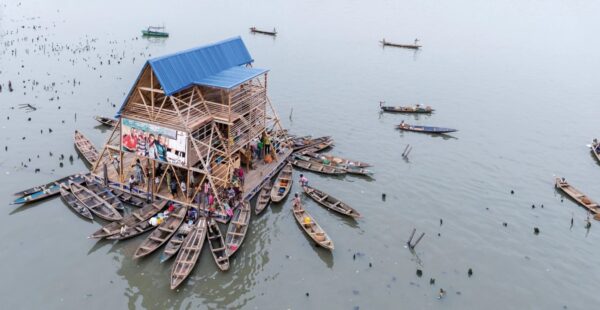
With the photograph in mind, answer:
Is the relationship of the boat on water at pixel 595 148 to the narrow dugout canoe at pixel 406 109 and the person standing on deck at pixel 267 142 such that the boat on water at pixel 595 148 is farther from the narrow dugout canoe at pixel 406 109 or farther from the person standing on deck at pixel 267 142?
the person standing on deck at pixel 267 142

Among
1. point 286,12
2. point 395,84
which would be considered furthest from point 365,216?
point 286,12

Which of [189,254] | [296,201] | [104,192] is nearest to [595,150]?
[296,201]

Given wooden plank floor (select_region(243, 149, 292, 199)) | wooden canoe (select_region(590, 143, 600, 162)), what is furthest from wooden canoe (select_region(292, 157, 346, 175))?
wooden canoe (select_region(590, 143, 600, 162))

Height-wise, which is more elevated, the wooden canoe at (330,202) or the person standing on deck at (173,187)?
the person standing on deck at (173,187)

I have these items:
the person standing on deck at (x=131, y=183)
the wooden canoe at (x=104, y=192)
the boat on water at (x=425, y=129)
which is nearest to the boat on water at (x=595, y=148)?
the boat on water at (x=425, y=129)

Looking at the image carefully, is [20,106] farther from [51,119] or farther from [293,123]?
[293,123]

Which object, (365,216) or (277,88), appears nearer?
(365,216)

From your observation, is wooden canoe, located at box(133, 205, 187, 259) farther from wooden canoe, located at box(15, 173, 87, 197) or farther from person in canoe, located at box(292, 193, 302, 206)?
wooden canoe, located at box(15, 173, 87, 197)
